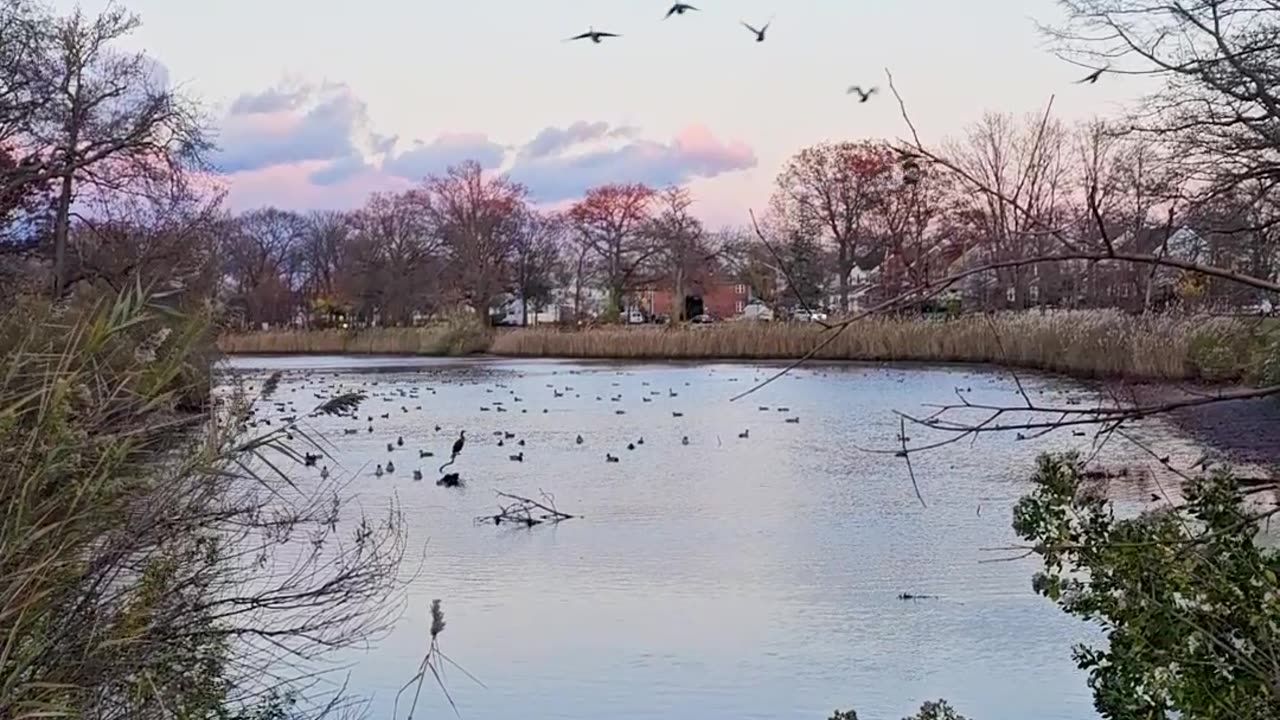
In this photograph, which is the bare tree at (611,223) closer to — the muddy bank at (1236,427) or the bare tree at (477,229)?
the bare tree at (477,229)

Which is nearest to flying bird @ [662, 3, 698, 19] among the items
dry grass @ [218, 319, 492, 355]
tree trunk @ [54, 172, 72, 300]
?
tree trunk @ [54, 172, 72, 300]

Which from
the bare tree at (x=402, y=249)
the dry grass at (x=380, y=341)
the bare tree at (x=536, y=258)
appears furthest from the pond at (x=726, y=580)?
the bare tree at (x=536, y=258)

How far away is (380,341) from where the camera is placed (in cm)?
3553

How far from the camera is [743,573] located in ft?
18.0

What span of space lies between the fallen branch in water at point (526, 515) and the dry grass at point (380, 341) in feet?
87.2

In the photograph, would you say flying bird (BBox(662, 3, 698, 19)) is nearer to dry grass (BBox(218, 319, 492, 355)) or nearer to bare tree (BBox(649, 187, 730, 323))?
bare tree (BBox(649, 187, 730, 323))

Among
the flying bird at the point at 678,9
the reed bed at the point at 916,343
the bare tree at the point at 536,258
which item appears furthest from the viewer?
the bare tree at the point at 536,258

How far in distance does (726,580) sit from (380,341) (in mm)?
31025

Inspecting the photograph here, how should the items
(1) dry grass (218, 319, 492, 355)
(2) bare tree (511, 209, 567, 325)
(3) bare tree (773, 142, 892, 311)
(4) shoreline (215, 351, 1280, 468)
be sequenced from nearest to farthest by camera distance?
(3) bare tree (773, 142, 892, 311), (4) shoreline (215, 351, 1280, 468), (1) dry grass (218, 319, 492, 355), (2) bare tree (511, 209, 567, 325)

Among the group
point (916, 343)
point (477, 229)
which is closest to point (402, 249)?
point (477, 229)

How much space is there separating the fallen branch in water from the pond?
0.15 meters

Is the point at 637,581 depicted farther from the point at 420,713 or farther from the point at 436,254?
the point at 436,254

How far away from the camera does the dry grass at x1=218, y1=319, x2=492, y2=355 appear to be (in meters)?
33.5

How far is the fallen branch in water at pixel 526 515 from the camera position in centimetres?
671
